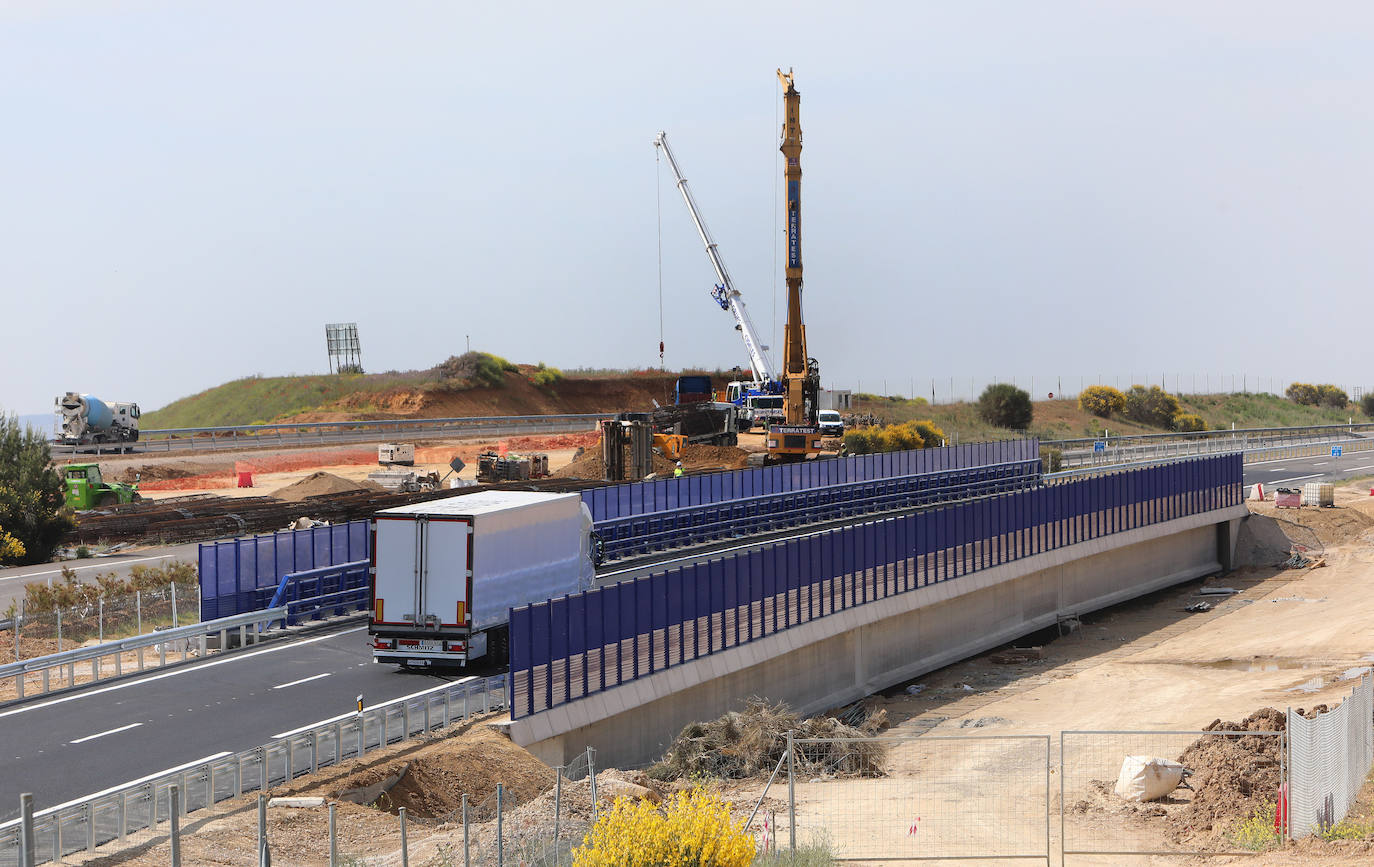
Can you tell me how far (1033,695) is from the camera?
34500 mm

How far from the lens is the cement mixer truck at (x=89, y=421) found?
78.9 metres

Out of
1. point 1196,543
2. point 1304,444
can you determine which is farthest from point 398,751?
point 1304,444

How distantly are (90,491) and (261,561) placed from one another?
3257 centimetres

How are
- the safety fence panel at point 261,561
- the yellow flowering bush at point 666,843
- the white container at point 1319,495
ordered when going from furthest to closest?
the white container at point 1319,495
the safety fence panel at point 261,561
the yellow flowering bush at point 666,843

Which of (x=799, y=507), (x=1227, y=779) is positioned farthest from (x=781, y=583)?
A: (x=799, y=507)

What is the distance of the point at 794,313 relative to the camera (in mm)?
71000

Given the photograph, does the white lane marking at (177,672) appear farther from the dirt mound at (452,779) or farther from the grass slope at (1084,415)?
the grass slope at (1084,415)

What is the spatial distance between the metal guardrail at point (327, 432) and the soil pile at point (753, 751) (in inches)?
2511

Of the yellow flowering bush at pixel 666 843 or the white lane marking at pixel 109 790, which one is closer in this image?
the yellow flowering bush at pixel 666 843

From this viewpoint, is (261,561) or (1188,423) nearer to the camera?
(261,561)

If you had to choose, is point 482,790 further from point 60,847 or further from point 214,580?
point 214,580

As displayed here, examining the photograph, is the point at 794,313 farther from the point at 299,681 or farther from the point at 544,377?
the point at 544,377

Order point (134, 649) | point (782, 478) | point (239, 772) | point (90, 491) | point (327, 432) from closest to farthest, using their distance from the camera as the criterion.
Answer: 1. point (239, 772)
2. point (134, 649)
3. point (782, 478)
4. point (90, 491)
5. point (327, 432)

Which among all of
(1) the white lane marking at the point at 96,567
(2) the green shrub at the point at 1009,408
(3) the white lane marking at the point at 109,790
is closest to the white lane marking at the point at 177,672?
(3) the white lane marking at the point at 109,790
